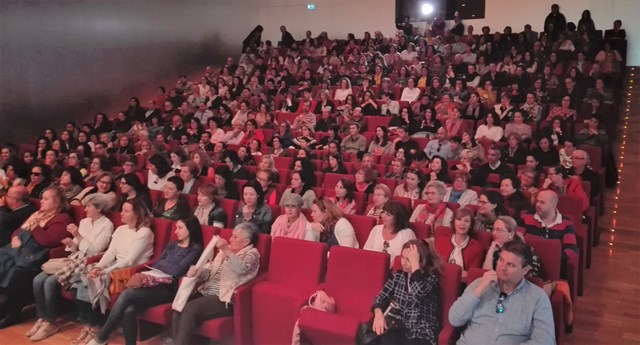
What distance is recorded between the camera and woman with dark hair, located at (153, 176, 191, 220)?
329cm

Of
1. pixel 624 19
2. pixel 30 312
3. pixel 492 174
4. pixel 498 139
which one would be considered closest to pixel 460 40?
pixel 624 19

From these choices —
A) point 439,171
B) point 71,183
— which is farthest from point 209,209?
point 439,171

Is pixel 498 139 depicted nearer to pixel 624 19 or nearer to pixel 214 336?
pixel 214 336

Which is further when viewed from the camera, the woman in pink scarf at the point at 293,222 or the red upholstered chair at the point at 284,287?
the woman in pink scarf at the point at 293,222

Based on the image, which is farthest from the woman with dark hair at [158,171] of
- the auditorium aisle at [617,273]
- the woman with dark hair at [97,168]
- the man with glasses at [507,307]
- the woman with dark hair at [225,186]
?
the auditorium aisle at [617,273]

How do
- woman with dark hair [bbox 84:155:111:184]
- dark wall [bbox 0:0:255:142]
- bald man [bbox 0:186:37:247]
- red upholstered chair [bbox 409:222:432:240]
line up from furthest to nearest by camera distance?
dark wall [bbox 0:0:255:142] → woman with dark hair [bbox 84:155:111:184] → bald man [bbox 0:186:37:247] → red upholstered chair [bbox 409:222:432:240]

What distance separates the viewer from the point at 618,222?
4.04m

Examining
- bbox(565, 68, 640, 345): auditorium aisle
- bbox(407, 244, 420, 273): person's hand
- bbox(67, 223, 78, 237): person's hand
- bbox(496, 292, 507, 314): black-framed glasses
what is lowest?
bbox(565, 68, 640, 345): auditorium aisle

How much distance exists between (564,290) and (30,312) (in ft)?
9.23

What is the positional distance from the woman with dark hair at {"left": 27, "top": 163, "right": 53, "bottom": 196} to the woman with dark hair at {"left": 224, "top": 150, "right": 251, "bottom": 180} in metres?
1.42

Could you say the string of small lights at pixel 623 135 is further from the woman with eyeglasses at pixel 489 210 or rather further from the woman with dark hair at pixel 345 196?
the woman with dark hair at pixel 345 196

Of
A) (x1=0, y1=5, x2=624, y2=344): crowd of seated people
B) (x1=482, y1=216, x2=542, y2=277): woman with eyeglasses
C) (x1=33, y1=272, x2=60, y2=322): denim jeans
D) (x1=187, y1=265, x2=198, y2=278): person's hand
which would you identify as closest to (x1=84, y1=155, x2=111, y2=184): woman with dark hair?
(x1=0, y1=5, x2=624, y2=344): crowd of seated people

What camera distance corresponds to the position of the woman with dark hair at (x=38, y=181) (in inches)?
165

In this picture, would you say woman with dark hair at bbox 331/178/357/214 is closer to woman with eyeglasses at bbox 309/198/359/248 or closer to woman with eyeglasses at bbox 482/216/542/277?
woman with eyeglasses at bbox 309/198/359/248
